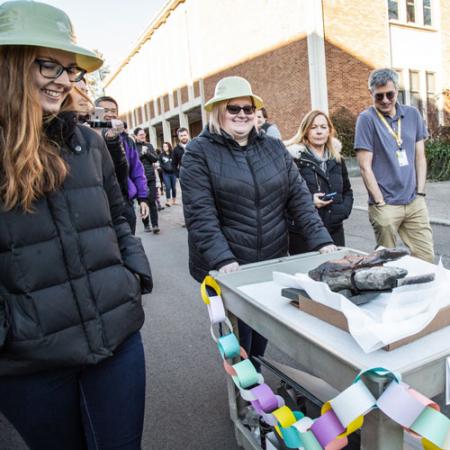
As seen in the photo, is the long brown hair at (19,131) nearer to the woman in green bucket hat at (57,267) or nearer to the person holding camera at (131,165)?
the woman in green bucket hat at (57,267)

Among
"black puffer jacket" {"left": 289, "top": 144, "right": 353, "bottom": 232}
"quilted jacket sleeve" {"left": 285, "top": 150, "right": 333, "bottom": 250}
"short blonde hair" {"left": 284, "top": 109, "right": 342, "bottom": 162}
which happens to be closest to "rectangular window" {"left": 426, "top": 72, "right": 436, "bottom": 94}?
"short blonde hair" {"left": 284, "top": 109, "right": 342, "bottom": 162}

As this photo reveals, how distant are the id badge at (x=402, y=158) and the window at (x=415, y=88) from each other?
51.4 ft

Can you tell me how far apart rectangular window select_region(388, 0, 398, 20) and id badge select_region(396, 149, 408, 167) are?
15.6 meters

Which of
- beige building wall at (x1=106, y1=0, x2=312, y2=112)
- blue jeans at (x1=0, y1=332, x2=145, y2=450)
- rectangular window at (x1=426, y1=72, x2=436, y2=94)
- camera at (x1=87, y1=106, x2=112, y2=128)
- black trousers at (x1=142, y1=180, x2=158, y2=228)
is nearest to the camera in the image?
blue jeans at (x1=0, y1=332, x2=145, y2=450)

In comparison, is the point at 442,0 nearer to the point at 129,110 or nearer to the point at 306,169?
the point at 306,169

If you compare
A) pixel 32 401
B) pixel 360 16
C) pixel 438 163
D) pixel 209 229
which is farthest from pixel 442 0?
pixel 32 401

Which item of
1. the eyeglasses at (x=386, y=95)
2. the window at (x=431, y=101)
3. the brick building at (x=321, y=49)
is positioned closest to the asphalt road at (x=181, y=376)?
the eyeglasses at (x=386, y=95)

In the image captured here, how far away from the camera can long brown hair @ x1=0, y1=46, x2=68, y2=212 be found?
130 cm

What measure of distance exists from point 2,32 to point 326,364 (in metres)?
1.34

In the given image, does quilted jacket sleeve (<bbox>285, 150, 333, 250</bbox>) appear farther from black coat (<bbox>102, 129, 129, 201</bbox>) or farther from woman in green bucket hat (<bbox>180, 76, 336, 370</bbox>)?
black coat (<bbox>102, 129, 129, 201</bbox>)

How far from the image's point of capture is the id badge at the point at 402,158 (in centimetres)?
362

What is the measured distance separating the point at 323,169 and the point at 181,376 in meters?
1.95

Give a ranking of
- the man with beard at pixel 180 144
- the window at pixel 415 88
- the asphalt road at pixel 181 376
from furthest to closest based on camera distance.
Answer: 1. the window at pixel 415 88
2. the man with beard at pixel 180 144
3. the asphalt road at pixel 181 376

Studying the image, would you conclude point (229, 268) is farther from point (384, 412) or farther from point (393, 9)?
point (393, 9)
